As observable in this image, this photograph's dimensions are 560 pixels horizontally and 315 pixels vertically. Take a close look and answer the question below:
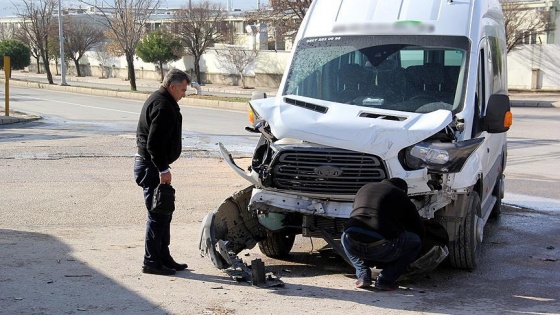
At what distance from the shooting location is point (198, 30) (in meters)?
56.0

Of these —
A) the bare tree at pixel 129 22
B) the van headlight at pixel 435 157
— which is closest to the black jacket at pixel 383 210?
the van headlight at pixel 435 157

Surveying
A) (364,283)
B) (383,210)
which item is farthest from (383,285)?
(383,210)

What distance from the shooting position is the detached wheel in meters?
8.45

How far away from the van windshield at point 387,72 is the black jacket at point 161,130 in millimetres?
1639

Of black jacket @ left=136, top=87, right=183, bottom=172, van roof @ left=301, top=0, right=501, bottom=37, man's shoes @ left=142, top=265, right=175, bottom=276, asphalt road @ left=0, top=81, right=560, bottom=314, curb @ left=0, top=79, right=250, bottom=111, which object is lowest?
curb @ left=0, top=79, right=250, bottom=111

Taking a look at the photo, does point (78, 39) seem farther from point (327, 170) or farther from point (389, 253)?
point (389, 253)

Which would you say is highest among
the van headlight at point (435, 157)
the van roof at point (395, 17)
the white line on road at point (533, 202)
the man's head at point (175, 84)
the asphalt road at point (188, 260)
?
the van roof at point (395, 17)

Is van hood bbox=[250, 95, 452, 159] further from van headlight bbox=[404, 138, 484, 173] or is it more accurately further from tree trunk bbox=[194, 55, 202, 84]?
tree trunk bbox=[194, 55, 202, 84]

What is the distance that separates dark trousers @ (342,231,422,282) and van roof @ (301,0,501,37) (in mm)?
2447

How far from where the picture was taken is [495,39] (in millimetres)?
10422

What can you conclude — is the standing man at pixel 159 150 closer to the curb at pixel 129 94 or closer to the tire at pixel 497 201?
the tire at pixel 497 201

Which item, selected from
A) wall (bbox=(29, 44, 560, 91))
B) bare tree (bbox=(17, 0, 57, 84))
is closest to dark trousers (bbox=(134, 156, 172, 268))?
wall (bbox=(29, 44, 560, 91))

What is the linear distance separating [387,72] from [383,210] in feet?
6.64

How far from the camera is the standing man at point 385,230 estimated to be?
703 centimetres
